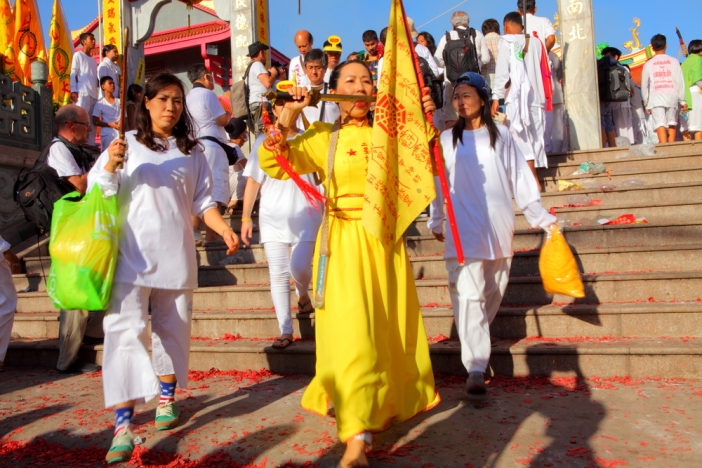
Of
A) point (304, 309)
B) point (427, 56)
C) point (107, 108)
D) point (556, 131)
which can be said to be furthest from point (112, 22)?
point (304, 309)

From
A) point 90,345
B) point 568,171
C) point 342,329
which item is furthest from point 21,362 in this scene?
point 568,171

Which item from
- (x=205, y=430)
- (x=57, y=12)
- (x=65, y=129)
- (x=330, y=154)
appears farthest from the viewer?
(x=57, y=12)

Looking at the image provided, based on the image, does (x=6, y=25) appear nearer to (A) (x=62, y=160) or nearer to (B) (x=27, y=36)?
(B) (x=27, y=36)

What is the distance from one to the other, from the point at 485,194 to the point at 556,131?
19.1ft

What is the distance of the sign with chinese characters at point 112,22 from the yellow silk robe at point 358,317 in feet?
37.5

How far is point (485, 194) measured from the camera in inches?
165

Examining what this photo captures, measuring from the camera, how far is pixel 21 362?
19.1 feet

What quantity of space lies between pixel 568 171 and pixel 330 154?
5862 millimetres

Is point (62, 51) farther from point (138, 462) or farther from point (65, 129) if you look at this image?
point (138, 462)

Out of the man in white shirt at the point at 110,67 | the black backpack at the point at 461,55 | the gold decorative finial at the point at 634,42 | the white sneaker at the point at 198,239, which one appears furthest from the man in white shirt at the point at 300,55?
the gold decorative finial at the point at 634,42

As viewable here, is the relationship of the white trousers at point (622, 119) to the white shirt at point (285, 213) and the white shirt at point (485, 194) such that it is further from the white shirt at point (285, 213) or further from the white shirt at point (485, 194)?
the white shirt at point (285, 213)

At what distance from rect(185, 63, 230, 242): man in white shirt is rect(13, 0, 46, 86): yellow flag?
11854 millimetres

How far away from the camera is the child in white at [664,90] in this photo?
9969 millimetres

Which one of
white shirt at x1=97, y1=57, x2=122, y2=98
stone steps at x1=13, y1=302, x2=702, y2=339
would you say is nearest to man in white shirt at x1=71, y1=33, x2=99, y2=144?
white shirt at x1=97, y1=57, x2=122, y2=98
